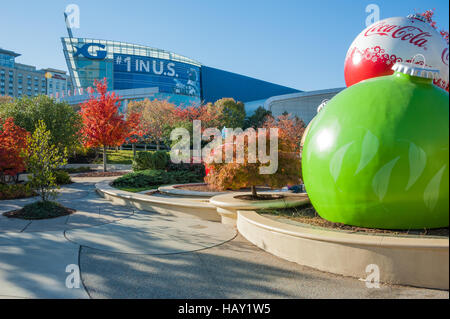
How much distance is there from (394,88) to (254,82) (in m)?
83.6

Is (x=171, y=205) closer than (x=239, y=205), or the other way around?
(x=239, y=205)

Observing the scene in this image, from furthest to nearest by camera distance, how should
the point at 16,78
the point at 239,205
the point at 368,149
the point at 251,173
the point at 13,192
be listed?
the point at 16,78, the point at 13,192, the point at 251,173, the point at 239,205, the point at 368,149

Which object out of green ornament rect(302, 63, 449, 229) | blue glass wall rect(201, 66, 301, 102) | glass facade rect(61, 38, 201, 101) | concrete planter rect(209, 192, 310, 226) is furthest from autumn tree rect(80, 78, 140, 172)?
blue glass wall rect(201, 66, 301, 102)

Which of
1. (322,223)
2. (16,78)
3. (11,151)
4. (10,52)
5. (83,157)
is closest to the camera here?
(322,223)

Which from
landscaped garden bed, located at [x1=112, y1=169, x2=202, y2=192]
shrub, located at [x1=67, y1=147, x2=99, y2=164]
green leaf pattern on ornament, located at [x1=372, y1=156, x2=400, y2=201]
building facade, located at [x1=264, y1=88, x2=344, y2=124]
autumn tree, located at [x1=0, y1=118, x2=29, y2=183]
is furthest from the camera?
building facade, located at [x1=264, y1=88, x2=344, y2=124]

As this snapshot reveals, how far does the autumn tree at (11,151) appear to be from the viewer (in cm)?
1349

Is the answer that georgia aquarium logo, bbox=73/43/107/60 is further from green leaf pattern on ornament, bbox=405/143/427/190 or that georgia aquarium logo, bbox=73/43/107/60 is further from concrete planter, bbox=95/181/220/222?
green leaf pattern on ornament, bbox=405/143/427/190

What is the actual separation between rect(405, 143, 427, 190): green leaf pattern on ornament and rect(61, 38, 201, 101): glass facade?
62.1m

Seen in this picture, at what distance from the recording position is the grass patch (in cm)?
942

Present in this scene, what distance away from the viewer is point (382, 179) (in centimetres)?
532

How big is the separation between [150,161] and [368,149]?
50.8 ft

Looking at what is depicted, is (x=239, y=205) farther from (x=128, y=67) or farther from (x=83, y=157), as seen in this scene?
(x=128, y=67)

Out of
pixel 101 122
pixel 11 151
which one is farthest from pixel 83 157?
pixel 11 151

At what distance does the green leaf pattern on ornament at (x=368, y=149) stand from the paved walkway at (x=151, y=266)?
1863 millimetres
